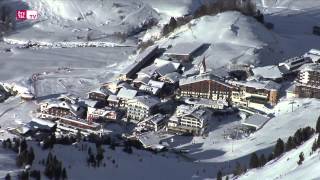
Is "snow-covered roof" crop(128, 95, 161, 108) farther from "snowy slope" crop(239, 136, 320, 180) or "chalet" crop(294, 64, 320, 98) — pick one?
"snowy slope" crop(239, 136, 320, 180)

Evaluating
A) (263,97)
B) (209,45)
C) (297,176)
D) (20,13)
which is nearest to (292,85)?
(263,97)

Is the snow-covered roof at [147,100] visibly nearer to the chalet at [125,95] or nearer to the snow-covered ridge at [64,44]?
the chalet at [125,95]

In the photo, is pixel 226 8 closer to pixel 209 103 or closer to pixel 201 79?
pixel 201 79

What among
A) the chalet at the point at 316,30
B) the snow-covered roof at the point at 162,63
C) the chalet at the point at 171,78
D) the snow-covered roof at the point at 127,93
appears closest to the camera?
the snow-covered roof at the point at 127,93

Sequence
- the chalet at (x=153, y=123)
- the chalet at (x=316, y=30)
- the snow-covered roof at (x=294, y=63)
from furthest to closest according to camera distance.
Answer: the chalet at (x=316, y=30) < the snow-covered roof at (x=294, y=63) < the chalet at (x=153, y=123)

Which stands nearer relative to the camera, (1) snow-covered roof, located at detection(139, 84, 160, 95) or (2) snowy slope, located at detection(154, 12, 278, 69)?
(1) snow-covered roof, located at detection(139, 84, 160, 95)

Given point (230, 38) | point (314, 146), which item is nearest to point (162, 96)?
point (230, 38)

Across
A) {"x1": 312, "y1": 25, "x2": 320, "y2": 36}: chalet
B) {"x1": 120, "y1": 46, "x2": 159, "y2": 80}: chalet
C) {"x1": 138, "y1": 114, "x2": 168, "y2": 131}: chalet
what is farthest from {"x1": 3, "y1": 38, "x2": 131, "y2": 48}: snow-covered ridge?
{"x1": 138, "y1": 114, "x2": 168, "y2": 131}: chalet

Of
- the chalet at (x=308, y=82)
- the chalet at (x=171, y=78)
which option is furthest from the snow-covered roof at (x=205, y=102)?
the chalet at (x=308, y=82)

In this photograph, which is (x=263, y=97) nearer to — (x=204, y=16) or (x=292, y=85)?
(x=292, y=85)
